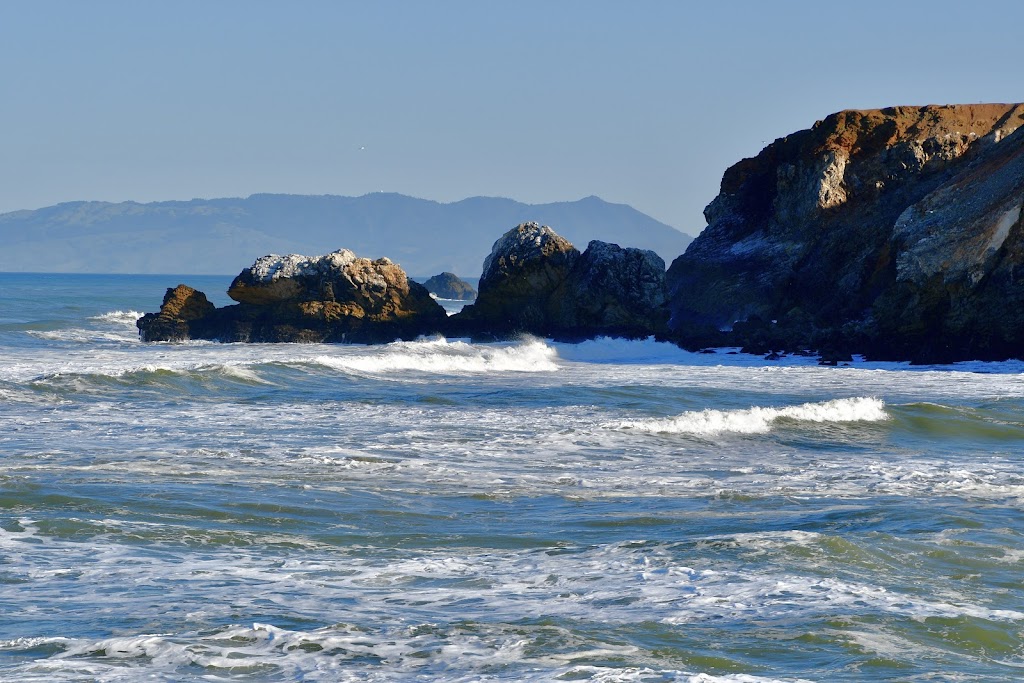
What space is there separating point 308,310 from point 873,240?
16710 millimetres

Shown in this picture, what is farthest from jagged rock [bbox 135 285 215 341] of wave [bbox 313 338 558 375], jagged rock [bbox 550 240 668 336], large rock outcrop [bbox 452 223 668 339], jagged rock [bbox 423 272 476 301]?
jagged rock [bbox 423 272 476 301]

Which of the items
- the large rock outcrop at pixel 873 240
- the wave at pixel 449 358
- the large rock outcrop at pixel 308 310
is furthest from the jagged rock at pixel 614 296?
the large rock outcrop at pixel 308 310

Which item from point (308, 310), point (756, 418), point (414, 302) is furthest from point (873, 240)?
point (756, 418)

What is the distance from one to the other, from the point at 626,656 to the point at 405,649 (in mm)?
1197

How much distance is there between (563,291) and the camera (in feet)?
125

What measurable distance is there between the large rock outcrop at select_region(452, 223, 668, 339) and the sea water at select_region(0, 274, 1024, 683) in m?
16.4

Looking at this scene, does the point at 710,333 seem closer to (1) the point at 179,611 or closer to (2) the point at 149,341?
(2) the point at 149,341

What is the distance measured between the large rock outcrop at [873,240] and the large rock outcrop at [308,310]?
28.4ft

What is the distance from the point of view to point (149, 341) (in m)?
35.6

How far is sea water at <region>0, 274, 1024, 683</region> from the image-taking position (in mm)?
6836

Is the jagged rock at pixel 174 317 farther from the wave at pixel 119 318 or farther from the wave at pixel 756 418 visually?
the wave at pixel 756 418

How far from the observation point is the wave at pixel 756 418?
16.9 metres

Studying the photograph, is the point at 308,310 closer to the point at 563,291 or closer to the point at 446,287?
the point at 563,291

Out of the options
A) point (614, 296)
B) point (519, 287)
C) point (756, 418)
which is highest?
point (519, 287)
